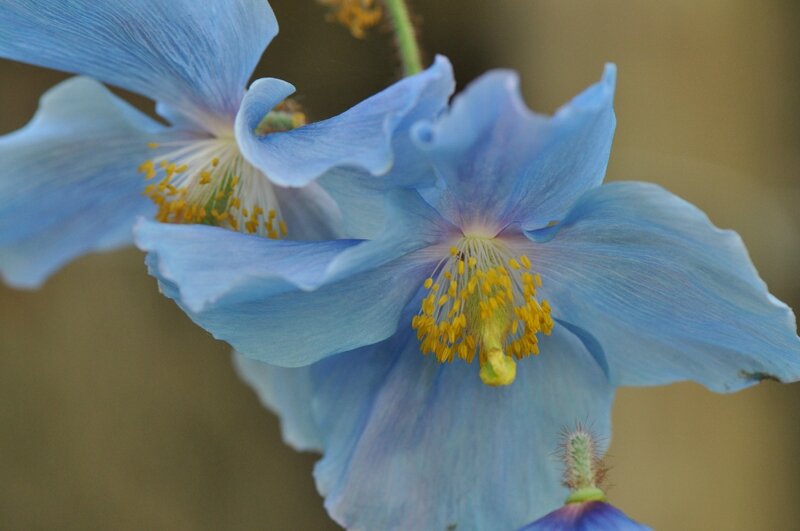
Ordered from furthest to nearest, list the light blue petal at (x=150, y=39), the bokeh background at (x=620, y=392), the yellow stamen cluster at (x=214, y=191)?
1. the bokeh background at (x=620, y=392)
2. the yellow stamen cluster at (x=214, y=191)
3. the light blue petal at (x=150, y=39)

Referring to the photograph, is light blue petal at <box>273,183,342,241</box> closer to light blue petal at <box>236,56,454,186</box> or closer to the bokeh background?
light blue petal at <box>236,56,454,186</box>

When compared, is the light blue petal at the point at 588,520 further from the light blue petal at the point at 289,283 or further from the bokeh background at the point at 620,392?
the bokeh background at the point at 620,392

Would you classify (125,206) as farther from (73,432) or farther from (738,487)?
(738,487)

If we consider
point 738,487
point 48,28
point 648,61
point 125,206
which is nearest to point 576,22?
point 648,61

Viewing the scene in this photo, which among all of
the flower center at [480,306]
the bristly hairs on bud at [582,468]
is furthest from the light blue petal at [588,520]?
the flower center at [480,306]

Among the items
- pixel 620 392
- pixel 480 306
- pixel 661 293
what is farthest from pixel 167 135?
pixel 620 392

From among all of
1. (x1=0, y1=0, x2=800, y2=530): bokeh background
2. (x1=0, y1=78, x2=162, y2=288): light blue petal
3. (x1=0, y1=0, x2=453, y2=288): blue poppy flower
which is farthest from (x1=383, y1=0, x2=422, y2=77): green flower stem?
(x1=0, y1=0, x2=800, y2=530): bokeh background

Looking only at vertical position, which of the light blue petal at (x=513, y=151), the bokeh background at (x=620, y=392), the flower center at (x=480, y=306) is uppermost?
the light blue petal at (x=513, y=151)
